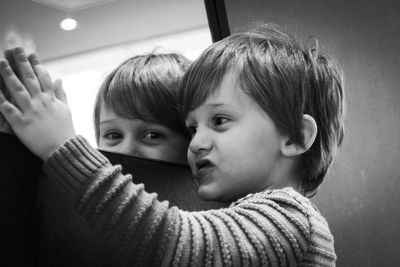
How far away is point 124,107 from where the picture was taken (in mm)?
761

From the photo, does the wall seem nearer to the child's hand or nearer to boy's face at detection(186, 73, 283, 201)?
boy's face at detection(186, 73, 283, 201)

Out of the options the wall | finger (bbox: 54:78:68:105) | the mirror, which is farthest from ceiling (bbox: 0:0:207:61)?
the wall

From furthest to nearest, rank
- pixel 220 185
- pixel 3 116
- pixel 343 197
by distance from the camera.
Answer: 1. pixel 343 197
2. pixel 220 185
3. pixel 3 116

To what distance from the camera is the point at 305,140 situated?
31.4 inches

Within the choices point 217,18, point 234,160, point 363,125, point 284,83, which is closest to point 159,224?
point 234,160

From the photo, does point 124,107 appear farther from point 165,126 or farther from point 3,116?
point 3,116

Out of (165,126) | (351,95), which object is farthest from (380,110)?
(165,126)

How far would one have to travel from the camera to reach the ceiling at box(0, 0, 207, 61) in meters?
0.71

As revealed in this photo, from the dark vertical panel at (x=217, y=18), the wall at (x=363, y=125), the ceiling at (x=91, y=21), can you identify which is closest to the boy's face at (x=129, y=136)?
the ceiling at (x=91, y=21)

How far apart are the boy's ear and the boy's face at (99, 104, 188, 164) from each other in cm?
18

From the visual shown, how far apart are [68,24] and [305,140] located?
39 cm

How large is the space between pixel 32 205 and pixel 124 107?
0.83 feet

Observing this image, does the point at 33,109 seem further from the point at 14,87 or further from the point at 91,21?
the point at 91,21

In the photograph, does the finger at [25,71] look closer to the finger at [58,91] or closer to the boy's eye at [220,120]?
the finger at [58,91]
